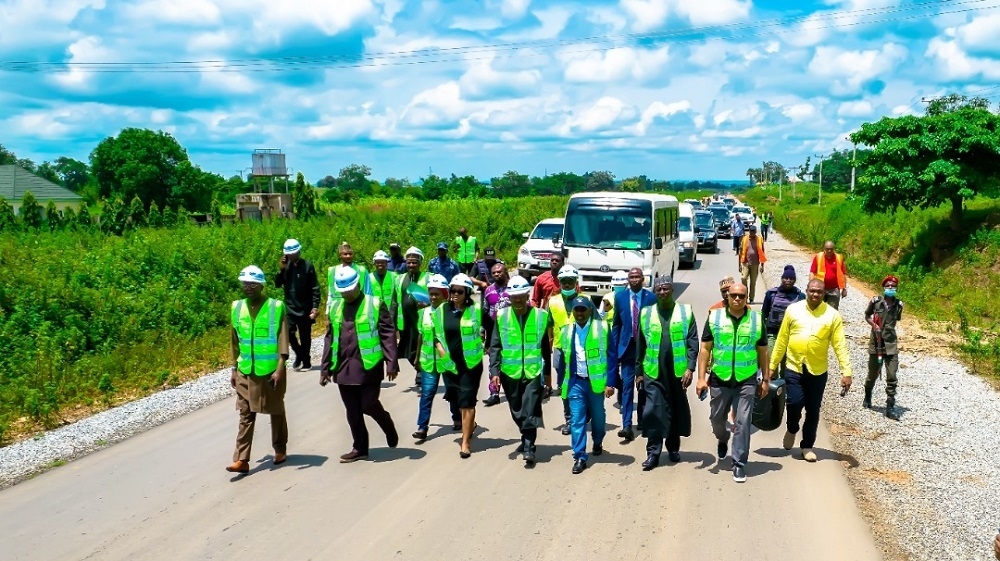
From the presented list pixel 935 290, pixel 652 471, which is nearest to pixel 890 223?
pixel 935 290

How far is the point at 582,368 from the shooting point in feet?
23.0

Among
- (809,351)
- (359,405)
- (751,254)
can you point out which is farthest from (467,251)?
(809,351)

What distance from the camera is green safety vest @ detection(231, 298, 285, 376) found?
6891 millimetres

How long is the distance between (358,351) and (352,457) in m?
1.01

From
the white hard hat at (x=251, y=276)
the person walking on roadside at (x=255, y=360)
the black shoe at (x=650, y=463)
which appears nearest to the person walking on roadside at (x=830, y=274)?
the black shoe at (x=650, y=463)

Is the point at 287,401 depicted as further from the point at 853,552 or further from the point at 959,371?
the point at 959,371

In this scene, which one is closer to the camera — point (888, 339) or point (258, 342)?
point (258, 342)

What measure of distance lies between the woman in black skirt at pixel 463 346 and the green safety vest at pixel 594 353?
0.84m

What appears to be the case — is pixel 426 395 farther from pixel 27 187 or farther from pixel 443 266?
pixel 27 187

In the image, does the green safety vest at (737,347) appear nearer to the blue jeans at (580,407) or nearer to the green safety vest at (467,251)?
the blue jeans at (580,407)

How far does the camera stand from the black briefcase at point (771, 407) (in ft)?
23.3

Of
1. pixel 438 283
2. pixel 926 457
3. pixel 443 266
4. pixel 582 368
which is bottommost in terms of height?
pixel 926 457

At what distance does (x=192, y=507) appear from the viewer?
6219mm

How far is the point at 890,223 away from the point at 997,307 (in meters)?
11.2
